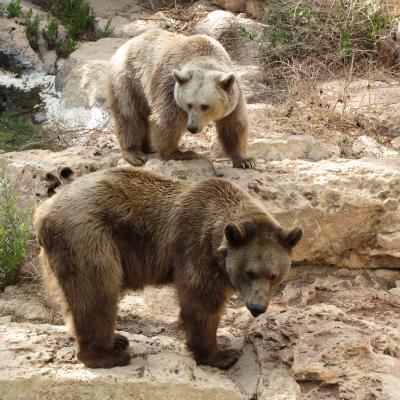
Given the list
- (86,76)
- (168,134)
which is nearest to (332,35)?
(86,76)

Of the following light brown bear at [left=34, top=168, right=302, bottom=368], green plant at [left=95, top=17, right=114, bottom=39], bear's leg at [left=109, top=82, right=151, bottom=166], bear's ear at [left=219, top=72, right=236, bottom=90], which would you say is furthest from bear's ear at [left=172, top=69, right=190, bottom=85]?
green plant at [left=95, top=17, right=114, bottom=39]

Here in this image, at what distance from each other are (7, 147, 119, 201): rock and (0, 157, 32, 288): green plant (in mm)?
361

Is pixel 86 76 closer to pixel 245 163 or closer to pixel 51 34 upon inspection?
pixel 51 34

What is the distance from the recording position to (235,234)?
15.0 feet

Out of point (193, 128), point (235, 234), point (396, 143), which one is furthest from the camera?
point (396, 143)

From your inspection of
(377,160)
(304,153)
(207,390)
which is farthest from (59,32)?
(207,390)

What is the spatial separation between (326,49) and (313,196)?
21.0ft

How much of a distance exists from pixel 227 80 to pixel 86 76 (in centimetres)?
607

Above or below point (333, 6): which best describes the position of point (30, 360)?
below

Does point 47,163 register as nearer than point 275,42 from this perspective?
Yes

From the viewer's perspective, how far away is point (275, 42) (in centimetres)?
1280

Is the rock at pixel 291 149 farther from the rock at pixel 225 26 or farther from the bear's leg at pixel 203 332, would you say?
the rock at pixel 225 26

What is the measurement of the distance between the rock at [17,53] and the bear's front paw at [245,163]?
8.20 metres

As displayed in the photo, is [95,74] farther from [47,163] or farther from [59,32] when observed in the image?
[47,163]
